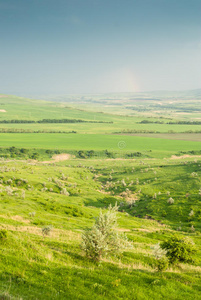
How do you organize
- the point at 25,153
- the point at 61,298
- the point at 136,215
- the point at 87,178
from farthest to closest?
the point at 25,153
the point at 87,178
the point at 136,215
the point at 61,298

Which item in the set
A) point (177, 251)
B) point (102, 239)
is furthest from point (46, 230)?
point (177, 251)

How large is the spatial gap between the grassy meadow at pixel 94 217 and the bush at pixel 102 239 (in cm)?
103

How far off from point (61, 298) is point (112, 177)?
100693 millimetres

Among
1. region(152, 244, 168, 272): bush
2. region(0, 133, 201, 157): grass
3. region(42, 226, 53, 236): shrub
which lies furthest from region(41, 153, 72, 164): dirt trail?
region(152, 244, 168, 272): bush

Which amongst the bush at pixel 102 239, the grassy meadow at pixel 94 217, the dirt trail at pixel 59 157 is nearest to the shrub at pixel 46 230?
the grassy meadow at pixel 94 217

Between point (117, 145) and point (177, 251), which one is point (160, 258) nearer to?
point (177, 251)

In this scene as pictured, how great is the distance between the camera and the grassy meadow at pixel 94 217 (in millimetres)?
17011

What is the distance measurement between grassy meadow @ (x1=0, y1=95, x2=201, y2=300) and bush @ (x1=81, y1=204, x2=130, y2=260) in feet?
3.38

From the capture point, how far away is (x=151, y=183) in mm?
100500

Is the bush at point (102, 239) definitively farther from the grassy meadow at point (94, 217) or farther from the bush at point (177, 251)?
the bush at point (177, 251)

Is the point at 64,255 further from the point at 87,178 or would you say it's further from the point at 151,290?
the point at 87,178

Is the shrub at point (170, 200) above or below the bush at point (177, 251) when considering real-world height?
below

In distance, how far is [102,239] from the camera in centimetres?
Result: 2100

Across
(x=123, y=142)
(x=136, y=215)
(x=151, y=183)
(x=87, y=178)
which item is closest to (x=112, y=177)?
(x=87, y=178)
